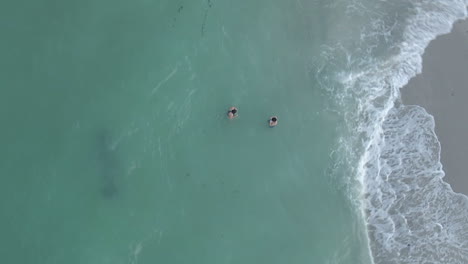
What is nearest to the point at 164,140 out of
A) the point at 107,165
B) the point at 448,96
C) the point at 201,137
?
the point at 201,137

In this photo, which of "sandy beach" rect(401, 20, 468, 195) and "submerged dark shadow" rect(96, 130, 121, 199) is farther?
"sandy beach" rect(401, 20, 468, 195)

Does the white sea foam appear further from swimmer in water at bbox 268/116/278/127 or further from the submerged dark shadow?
the submerged dark shadow

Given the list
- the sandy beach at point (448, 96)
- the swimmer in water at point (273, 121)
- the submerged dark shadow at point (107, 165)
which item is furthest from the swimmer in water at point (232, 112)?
the sandy beach at point (448, 96)

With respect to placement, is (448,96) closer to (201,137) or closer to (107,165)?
(201,137)

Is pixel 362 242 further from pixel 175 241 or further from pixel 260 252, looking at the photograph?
pixel 175 241

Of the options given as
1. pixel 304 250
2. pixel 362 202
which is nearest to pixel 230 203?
pixel 304 250

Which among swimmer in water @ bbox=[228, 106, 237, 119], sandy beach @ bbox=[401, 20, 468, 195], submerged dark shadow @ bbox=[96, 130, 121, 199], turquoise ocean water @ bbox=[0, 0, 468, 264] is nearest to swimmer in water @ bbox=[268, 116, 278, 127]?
turquoise ocean water @ bbox=[0, 0, 468, 264]

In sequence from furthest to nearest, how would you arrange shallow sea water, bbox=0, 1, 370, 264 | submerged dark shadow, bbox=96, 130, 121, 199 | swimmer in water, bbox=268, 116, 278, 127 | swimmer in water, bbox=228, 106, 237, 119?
swimmer in water, bbox=268, 116, 278, 127 → swimmer in water, bbox=228, 106, 237, 119 → submerged dark shadow, bbox=96, 130, 121, 199 → shallow sea water, bbox=0, 1, 370, 264
